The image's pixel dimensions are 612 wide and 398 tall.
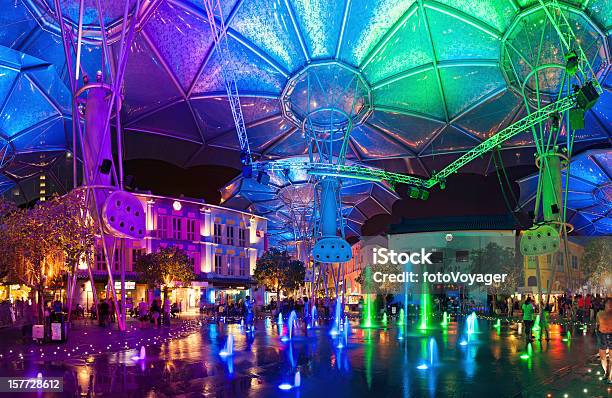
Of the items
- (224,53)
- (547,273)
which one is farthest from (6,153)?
(547,273)

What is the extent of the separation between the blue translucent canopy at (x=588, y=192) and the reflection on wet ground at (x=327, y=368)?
2241 centimetres

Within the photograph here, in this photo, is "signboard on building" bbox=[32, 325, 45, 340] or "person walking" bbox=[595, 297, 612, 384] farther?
"signboard on building" bbox=[32, 325, 45, 340]

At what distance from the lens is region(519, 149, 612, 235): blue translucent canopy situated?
41.3 meters

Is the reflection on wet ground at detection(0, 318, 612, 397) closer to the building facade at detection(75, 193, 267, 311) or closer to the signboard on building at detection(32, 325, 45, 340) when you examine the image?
the signboard on building at detection(32, 325, 45, 340)

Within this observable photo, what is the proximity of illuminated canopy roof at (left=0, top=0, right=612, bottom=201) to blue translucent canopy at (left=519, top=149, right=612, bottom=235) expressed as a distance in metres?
6.89

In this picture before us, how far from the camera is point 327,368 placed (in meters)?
14.8

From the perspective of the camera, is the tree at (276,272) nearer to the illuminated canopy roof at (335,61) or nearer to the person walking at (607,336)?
the illuminated canopy roof at (335,61)

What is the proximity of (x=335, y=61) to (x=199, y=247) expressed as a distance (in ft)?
145

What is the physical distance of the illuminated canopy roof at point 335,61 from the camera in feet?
83.0

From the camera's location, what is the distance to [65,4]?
24531mm

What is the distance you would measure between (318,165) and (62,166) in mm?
21179

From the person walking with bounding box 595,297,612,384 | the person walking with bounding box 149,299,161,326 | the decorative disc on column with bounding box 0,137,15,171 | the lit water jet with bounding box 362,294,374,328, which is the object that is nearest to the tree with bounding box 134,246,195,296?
the decorative disc on column with bounding box 0,137,15,171

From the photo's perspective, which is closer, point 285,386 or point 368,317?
point 285,386

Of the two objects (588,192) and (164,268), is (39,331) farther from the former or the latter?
(588,192)
